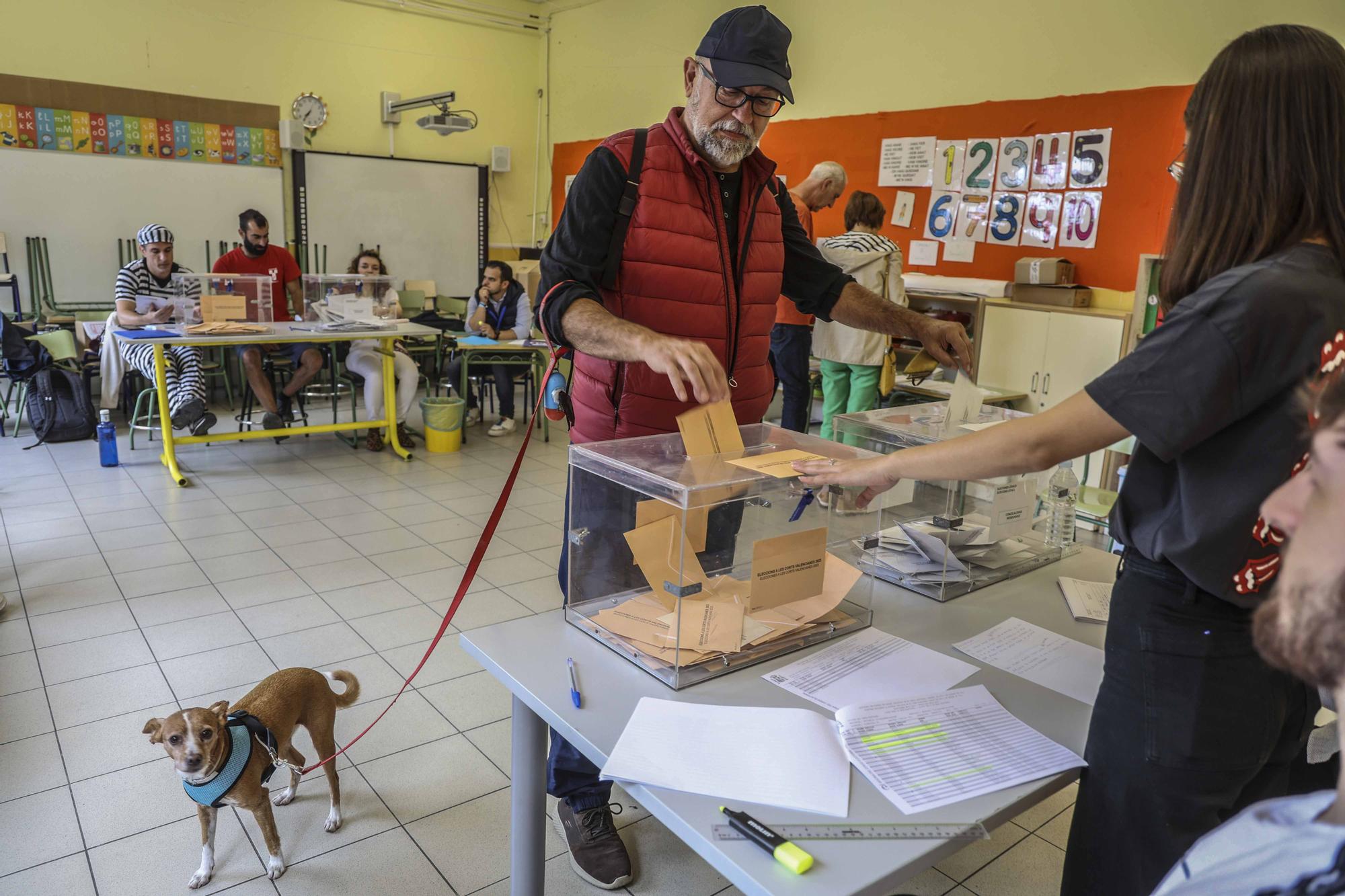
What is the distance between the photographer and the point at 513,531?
413cm

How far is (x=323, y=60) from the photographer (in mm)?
7469

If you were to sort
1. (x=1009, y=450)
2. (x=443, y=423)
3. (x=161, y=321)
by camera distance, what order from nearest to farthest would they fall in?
(x=1009, y=450) → (x=161, y=321) → (x=443, y=423)

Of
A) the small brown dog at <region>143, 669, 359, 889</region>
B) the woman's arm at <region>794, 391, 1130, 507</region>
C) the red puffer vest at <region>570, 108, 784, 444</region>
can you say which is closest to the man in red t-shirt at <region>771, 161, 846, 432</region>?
the red puffer vest at <region>570, 108, 784, 444</region>

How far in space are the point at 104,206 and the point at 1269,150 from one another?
757cm

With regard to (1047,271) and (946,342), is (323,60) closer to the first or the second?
(1047,271)

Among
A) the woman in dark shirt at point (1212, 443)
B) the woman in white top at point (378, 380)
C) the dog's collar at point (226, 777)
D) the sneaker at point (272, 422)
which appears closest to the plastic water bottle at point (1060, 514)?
the woman in dark shirt at point (1212, 443)

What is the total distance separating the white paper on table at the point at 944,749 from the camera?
3.44 ft

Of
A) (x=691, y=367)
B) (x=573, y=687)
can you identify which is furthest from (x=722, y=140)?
(x=573, y=687)

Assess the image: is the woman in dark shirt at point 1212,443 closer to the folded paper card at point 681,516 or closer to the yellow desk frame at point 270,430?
the folded paper card at point 681,516

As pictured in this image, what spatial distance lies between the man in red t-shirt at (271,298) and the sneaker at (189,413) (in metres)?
0.44

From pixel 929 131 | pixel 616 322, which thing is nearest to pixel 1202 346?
pixel 616 322

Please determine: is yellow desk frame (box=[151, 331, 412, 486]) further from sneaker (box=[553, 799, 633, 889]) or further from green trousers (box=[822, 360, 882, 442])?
sneaker (box=[553, 799, 633, 889])

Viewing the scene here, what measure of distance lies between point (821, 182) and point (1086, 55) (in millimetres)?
1455

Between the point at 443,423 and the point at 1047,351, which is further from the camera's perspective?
the point at 443,423
